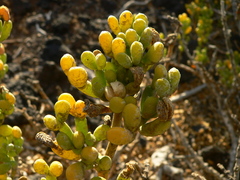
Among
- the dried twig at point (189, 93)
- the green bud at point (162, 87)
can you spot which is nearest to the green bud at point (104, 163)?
the green bud at point (162, 87)

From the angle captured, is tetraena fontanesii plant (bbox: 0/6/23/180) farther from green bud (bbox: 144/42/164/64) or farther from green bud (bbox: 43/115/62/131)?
green bud (bbox: 144/42/164/64)

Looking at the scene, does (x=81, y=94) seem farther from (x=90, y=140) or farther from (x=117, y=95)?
(x=117, y=95)

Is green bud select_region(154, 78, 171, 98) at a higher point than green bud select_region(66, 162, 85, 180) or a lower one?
higher

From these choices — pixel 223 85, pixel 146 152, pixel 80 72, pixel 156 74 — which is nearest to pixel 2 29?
pixel 80 72

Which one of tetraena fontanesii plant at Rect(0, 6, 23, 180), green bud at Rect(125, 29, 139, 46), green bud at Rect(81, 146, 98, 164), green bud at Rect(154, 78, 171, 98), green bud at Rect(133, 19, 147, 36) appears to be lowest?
tetraena fontanesii plant at Rect(0, 6, 23, 180)

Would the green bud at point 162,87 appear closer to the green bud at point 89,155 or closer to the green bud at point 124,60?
the green bud at point 124,60

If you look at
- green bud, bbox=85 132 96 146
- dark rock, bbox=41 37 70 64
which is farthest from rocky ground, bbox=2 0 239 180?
green bud, bbox=85 132 96 146
